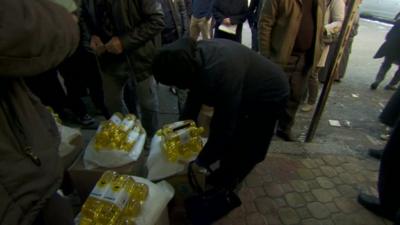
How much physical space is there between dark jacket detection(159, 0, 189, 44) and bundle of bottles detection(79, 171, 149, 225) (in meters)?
1.91

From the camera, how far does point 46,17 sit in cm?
75

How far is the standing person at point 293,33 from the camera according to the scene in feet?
8.08

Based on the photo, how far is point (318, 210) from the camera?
6.97 ft

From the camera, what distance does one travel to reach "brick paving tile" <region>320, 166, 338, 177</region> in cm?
249

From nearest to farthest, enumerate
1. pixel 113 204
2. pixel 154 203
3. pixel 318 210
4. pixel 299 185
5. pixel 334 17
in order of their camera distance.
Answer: pixel 113 204
pixel 154 203
pixel 318 210
pixel 299 185
pixel 334 17

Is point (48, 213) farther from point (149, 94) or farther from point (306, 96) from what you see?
point (306, 96)

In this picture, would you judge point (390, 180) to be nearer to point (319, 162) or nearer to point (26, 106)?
point (319, 162)

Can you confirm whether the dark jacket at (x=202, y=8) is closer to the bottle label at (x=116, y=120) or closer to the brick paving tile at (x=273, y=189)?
the bottle label at (x=116, y=120)

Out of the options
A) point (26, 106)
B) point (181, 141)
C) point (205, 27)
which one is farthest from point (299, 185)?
point (205, 27)

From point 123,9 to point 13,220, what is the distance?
166cm

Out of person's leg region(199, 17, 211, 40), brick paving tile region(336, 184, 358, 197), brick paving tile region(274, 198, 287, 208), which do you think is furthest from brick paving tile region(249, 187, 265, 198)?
person's leg region(199, 17, 211, 40)

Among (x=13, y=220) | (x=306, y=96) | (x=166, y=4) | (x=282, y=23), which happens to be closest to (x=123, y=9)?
(x=166, y=4)

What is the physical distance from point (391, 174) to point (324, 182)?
59 centimetres

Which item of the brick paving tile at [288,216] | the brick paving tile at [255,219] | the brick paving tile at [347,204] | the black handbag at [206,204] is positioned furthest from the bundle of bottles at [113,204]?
the brick paving tile at [347,204]
